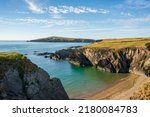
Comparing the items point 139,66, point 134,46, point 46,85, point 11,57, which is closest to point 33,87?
point 46,85

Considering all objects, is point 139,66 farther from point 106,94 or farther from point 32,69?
point 32,69

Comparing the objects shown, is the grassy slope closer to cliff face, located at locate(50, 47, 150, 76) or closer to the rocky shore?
the rocky shore

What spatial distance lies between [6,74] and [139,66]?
5371 cm

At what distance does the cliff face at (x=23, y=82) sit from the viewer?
1423 inches

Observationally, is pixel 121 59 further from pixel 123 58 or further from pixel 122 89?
pixel 122 89

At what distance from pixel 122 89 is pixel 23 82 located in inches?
1193

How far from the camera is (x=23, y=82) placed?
1503 inches

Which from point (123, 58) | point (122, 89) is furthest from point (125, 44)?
point (122, 89)

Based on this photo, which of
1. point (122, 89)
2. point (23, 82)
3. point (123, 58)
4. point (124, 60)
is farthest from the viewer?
point (123, 58)

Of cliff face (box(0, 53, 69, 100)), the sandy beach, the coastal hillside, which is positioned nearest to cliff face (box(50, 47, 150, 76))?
the coastal hillside

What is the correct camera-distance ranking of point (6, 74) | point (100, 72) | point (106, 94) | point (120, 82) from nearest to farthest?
point (6, 74)
point (106, 94)
point (120, 82)
point (100, 72)

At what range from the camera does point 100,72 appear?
90938 millimetres

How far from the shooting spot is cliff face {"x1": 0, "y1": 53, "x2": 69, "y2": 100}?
36.2 m

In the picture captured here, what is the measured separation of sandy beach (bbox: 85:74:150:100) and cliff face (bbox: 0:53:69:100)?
14.6 meters
